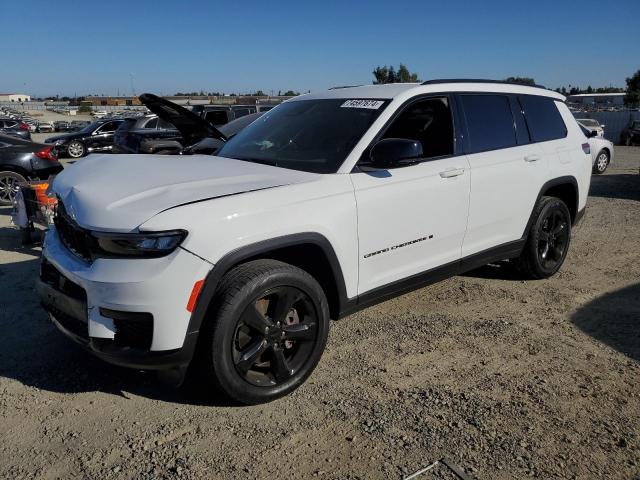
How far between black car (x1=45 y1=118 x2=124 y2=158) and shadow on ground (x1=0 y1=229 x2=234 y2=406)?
1603 cm

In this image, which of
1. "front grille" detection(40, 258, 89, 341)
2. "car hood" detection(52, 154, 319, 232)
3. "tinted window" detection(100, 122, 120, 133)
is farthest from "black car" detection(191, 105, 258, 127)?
"front grille" detection(40, 258, 89, 341)

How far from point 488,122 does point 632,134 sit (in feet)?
86.7

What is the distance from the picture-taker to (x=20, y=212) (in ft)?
21.0

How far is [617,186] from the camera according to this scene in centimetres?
1170

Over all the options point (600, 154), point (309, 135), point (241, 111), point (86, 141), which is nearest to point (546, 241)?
point (309, 135)

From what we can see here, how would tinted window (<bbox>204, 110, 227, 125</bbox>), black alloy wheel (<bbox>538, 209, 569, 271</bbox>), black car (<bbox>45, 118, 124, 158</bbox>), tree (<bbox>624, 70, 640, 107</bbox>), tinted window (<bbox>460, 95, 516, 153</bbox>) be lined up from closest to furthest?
1. tinted window (<bbox>460, 95, 516, 153</bbox>)
2. black alloy wheel (<bbox>538, 209, 569, 271</bbox>)
3. tinted window (<bbox>204, 110, 227, 125</bbox>)
4. black car (<bbox>45, 118, 124, 158</bbox>)
5. tree (<bbox>624, 70, 640, 107</bbox>)

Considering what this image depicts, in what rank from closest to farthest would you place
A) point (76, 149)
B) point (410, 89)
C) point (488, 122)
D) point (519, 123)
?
point (410, 89), point (488, 122), point (519, 123), point (76, 149)

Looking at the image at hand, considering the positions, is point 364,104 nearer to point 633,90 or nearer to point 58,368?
point 58,368

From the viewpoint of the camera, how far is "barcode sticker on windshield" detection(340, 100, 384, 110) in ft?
12.5

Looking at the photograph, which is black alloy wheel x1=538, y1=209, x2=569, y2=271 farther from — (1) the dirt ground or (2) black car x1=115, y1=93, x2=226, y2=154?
(2) black car x1=115, y1=93, x2=226, y2=154

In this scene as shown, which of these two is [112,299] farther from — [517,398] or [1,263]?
[1,263]

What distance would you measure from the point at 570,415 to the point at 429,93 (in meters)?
2.41

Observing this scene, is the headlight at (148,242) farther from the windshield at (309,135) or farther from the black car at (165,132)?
the black car at (165,132)

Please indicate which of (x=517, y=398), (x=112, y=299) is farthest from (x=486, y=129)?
(x=112, y=299)
